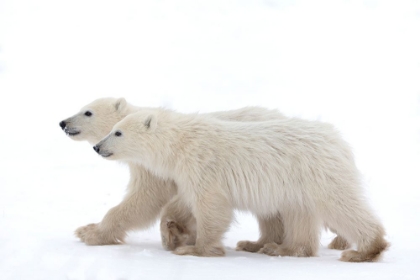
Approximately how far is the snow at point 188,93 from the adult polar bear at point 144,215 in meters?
0.22

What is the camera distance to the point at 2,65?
19.5m

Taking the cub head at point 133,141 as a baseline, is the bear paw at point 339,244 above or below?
below

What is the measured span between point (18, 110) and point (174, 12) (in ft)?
23.5

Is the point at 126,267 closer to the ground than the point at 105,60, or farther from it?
closer to the ground

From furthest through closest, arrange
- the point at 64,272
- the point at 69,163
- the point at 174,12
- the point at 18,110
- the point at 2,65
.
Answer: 1. the point at 174,12
2. the point at 2,65
3. the point at 18,110
4. the point at 69,163
5. the point at 64,272

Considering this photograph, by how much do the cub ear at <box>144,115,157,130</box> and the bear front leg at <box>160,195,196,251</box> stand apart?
2.74 feet

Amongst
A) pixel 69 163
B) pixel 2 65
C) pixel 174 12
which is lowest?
pixel 69 163

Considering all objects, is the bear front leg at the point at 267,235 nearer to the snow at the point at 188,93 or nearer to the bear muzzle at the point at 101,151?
the snow at the point at 188,93

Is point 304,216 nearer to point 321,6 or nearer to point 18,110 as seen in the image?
point 18,110

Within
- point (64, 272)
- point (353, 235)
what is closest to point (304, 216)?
point (353, 235)

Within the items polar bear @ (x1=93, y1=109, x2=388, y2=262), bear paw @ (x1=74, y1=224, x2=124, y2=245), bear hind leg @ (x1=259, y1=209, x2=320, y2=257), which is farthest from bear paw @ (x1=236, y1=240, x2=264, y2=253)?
bear paw @ (x1=74, y1=224, x2=124, y2=245)

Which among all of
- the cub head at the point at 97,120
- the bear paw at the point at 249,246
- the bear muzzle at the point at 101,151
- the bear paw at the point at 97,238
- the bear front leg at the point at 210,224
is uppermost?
the cub head at the point at 97,120

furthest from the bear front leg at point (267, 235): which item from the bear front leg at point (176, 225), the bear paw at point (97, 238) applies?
the bear paw at point (97, 238)

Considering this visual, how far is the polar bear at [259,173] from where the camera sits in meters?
6.91
